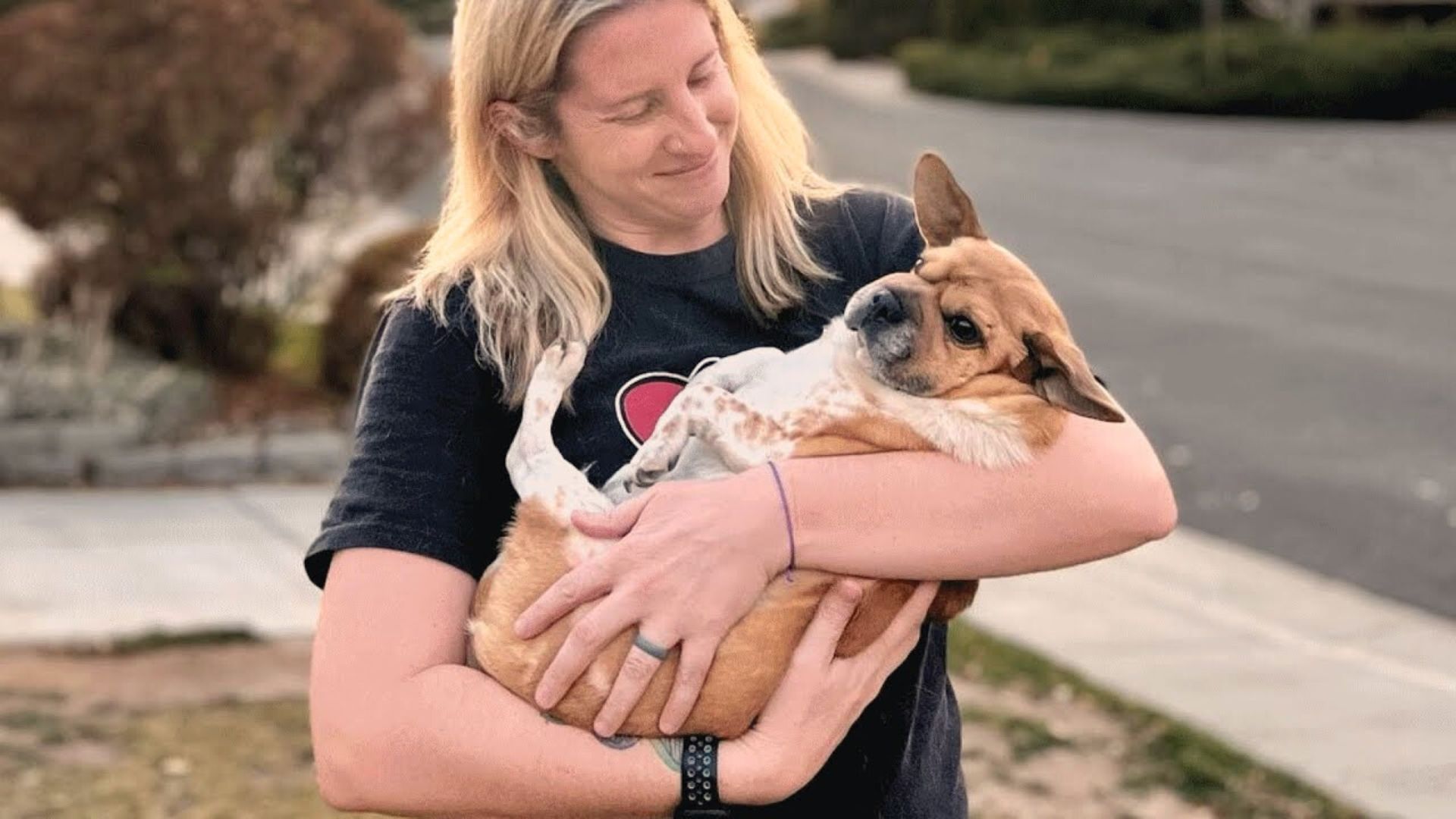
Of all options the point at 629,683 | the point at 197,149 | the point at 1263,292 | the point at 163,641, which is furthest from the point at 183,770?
the point at 1263,292

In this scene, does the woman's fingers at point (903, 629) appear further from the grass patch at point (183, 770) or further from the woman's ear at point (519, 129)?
the grass patch at point (183, 770)

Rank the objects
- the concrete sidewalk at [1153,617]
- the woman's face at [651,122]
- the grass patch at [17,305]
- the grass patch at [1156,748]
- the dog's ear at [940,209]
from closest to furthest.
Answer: the woman's face at [651,122] < the dog's ear at [940,209] < the grass patch at [1156,748] < the concrete sidewalk at [1153,617] < the grass patch at [17,305]

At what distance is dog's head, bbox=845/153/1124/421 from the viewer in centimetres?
275

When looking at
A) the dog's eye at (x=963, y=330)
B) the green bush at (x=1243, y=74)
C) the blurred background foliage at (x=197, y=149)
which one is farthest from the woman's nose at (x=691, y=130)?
the green bush at (x=1243, y=74)

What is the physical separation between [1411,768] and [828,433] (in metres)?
3.80

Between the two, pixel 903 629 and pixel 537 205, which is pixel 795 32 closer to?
pixel 537 205

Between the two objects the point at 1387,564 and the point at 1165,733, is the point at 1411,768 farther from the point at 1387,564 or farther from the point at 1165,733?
the point at 1387,564

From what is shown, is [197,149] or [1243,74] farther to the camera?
[1243,74]

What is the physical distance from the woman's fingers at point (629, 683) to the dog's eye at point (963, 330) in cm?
65

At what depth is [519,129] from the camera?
2.80 metres

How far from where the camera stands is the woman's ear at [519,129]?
2.78m

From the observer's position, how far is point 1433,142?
69.2 feet

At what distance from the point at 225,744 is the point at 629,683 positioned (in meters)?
4.34

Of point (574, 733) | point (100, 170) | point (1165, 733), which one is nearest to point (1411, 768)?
point (1165, 733)
